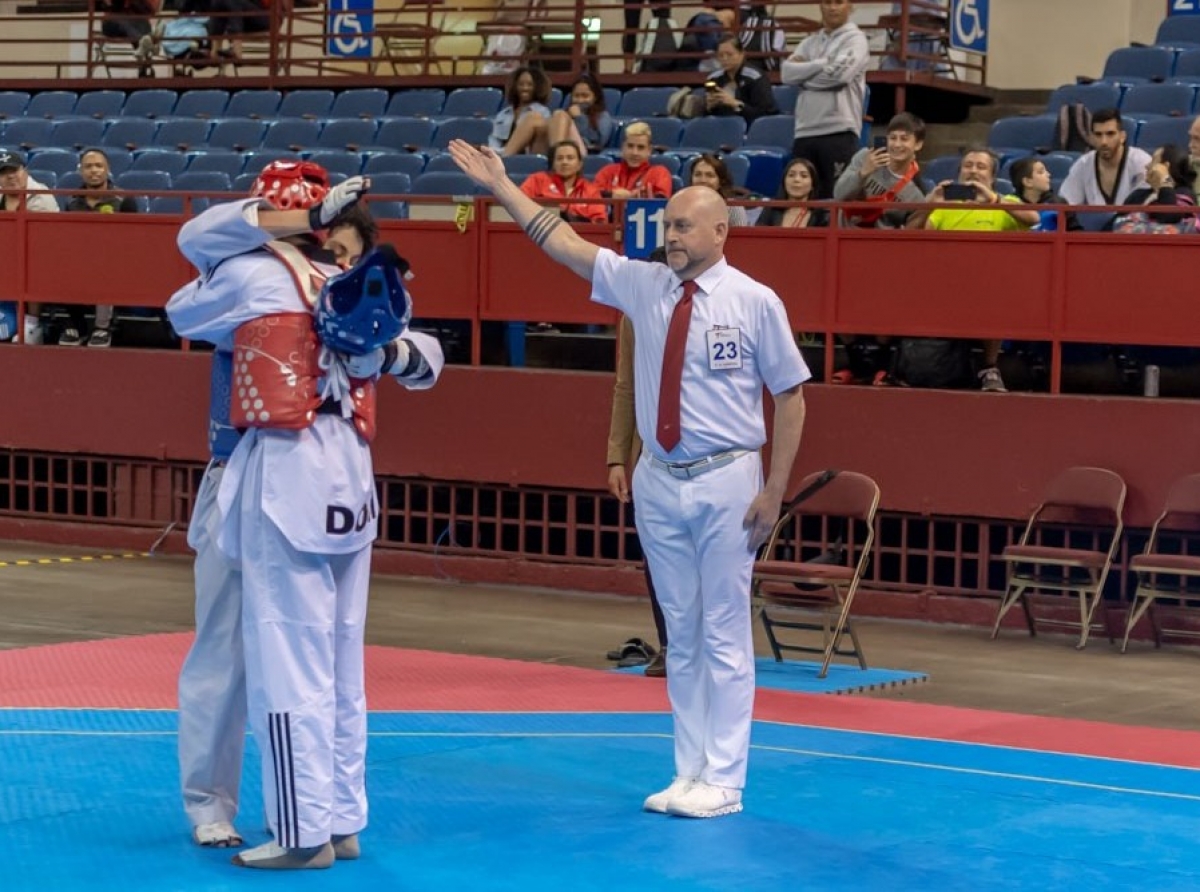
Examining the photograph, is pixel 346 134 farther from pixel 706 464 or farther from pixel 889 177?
pixel 706 464

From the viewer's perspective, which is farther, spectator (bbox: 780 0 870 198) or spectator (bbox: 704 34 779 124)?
spectator (bbox: 704 34 779 124)

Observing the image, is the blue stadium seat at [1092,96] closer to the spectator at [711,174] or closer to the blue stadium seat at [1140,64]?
the blue stadium seat at [1140,64]

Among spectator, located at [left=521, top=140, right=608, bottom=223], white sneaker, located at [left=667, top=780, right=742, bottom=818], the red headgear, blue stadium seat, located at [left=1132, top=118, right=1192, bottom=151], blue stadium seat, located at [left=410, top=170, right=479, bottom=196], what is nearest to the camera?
the red headgear

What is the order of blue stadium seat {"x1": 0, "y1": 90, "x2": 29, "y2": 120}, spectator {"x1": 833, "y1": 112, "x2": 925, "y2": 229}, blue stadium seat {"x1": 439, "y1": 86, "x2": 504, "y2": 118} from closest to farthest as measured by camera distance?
1. spectator {"x1": 833, "y1": 112, "x2": 925, "y2": 229}
2. blue stadium seat {"x1": 439, "y1": 86, "x2": 504, "y2": 118}
3. blue stadium seat {"x1": 0, "y1": 90, "x2": 29, "y2": 120}

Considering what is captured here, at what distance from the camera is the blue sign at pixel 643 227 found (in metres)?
12.5

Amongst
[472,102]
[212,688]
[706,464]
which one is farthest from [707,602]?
[472,102]

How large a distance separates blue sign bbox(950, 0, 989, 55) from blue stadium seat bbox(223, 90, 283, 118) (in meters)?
7.28

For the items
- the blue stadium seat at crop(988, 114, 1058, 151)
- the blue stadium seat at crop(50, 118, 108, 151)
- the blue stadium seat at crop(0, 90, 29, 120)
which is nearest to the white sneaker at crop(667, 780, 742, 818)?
the blue stadium seat at crop(988, 114, 1058, 151)

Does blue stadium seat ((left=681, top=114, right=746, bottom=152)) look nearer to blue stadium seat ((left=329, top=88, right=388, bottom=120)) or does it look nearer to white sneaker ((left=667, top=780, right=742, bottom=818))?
blue stadium seat ((left=329, top=88, right=388, bottom=120))

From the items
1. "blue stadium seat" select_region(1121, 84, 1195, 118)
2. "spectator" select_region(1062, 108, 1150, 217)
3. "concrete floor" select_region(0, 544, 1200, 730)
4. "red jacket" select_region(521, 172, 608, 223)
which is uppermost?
"blue stadium seat" select_region(1121, 84, 1195, 118)

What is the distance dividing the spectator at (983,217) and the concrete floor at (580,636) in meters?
1.62

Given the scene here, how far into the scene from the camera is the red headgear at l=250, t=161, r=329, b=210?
6570 mm

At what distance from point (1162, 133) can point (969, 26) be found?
399cm

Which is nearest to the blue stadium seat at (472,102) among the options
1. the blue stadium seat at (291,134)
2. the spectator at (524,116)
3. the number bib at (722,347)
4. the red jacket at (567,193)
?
the blue stadium seat at (291,134)
